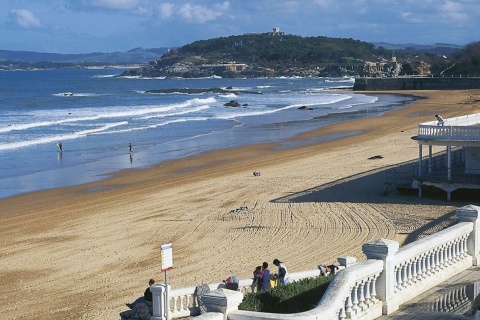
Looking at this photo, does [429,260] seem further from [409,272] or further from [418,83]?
[418,83]

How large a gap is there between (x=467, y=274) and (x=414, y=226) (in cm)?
901

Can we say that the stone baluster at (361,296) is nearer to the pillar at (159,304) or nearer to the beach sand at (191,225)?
the pillar at (159,304)

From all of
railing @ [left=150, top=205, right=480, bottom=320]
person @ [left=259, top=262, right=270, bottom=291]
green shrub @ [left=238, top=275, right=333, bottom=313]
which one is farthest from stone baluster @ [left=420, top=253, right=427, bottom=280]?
person @ [left=259, top=262, right=270, bottom=291]

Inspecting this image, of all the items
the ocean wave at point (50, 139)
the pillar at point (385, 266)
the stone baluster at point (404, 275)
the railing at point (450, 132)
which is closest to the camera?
the pillar at point (385, 266)

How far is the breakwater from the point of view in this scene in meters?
95.8

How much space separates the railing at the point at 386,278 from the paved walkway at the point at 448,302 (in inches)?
3.7

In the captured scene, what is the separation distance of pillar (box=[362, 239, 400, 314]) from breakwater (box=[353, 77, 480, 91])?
→ 3513 inches

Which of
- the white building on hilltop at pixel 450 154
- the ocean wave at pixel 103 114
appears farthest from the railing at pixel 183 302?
the ocean wave at pixel 103 114

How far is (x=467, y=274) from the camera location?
1105cm

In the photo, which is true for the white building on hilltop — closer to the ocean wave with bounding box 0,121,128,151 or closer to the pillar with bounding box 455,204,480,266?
the pillar with bounding box 455,204,480,266

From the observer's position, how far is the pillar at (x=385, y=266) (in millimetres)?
9047

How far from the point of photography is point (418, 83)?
10075 cm

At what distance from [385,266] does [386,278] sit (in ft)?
0.48

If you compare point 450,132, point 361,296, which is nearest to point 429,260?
point 361,296
